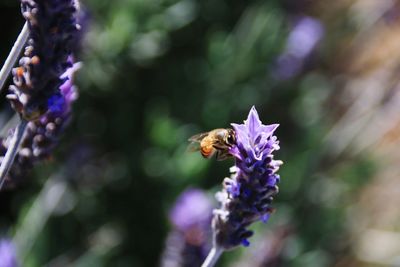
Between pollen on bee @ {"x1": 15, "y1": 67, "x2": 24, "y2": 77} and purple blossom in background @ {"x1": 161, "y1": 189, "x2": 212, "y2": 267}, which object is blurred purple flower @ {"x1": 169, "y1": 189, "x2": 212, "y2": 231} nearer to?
purple blossom in background @ {"x1": 161, "y1": 189, "x2": 212, "y2": 267}

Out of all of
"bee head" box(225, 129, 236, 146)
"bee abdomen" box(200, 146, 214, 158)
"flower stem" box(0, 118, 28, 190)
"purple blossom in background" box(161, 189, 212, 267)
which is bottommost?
"flower stem" box(0, 118, 28, 190)

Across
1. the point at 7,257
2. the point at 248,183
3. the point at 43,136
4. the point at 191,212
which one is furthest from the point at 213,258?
the point at 191,212

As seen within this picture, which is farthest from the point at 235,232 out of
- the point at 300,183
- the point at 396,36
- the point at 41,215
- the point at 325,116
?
the point at 396,36

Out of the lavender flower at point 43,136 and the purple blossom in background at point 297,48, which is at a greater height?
the purple blossom in background at point 297,48

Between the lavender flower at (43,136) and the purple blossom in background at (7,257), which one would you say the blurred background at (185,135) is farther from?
the lavender flower at (43,136)

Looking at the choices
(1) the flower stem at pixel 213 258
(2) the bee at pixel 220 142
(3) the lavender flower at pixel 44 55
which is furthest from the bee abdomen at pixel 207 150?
(3) the lavender flower at pixel 44 55

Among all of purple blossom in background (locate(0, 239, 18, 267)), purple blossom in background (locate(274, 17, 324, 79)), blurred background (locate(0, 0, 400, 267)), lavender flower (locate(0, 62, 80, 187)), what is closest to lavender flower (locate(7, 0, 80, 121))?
lavender flower (locate(0, 62, 80, 187))

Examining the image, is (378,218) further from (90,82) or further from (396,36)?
(90,82)
